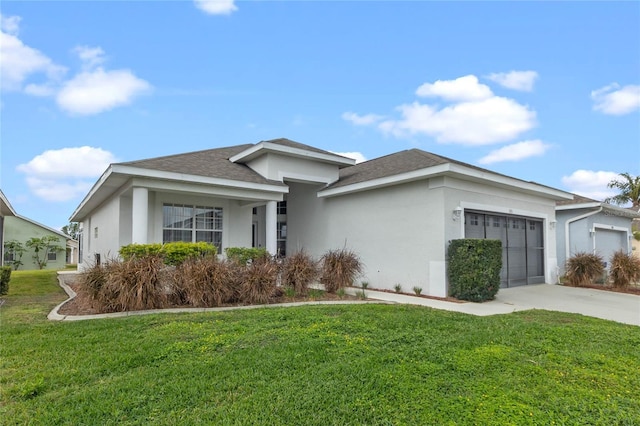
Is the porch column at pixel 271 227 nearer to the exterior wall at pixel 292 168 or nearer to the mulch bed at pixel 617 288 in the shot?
the exterior wall at pixel 292 168

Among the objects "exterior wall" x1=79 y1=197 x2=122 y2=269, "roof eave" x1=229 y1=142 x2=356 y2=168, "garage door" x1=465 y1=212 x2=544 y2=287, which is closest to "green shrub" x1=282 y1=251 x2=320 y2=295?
"roof eave" x1=229 y1=142 x2=356 y2=168

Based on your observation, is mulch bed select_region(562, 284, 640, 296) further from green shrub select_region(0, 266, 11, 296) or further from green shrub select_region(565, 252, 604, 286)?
green shrub select_region(0, 266, 11, 296)

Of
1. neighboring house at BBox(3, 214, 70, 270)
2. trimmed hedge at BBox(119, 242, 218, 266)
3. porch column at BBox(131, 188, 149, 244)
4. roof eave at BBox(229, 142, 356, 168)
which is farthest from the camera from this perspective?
neighboring house at BBox(3, 214, 70, 270)

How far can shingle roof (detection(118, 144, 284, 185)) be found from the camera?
11.2m

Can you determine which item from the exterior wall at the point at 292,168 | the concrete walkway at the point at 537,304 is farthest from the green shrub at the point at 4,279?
the exterior wall at the point at 292,168

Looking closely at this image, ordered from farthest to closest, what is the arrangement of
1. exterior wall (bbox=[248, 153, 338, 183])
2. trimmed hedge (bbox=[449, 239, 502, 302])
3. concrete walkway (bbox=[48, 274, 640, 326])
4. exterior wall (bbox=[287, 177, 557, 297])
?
1. exterior wall (bbox=[248, 153, 338, 183])
2. exterior wall (bbox=[287, 177, 557, 297])
3. trimmed hedge (bbox=[449, 239, 502, 302])
4. concrete walkway (bbox=[48, 274, 640, 326])

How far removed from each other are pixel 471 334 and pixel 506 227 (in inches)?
330

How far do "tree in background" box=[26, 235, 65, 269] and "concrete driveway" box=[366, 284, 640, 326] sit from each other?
36.8 metres

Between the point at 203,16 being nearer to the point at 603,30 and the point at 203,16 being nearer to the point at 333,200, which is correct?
the point at 333,200

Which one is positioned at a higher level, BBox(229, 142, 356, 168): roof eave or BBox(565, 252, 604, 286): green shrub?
BBox(229, 142, 356, 168): roof eave

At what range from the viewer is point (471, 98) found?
15891mm

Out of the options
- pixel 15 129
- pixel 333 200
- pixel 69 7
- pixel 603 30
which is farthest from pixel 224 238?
pixel 603 30

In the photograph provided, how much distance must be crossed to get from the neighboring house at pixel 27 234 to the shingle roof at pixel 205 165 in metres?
29.9

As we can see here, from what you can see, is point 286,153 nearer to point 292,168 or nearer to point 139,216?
point 292,168
